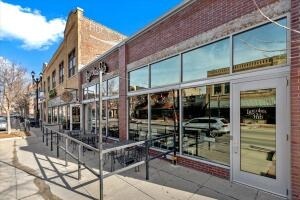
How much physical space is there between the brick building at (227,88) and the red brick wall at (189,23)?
3 cm

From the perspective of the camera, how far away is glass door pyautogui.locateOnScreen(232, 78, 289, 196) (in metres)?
4.96

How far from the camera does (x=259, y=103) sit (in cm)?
539

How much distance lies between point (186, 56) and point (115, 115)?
5653mm

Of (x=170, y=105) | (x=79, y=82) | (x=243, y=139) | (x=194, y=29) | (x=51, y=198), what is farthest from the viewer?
(x=79, y=82)

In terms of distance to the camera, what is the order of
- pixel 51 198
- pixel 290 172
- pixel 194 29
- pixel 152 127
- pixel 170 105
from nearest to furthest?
pixel 290 172 → pixel 51 198 → pixel 194 29 → pixel 170 105 → pixel 152 127

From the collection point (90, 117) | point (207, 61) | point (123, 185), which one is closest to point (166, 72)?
point (207, 61)

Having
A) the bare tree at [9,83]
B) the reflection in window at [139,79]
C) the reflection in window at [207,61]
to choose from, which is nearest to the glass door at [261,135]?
the reflection in window at [207,61]

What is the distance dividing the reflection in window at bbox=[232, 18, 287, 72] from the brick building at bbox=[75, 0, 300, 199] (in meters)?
0.02

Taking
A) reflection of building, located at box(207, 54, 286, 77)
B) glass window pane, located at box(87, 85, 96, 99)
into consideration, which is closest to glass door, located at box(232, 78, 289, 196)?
reflection of building, located at box(207, 54, 286, 77)

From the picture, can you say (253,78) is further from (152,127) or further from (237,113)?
(152,127)

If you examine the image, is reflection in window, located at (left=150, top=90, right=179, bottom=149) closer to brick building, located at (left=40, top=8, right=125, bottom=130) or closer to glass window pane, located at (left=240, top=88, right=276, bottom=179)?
glass window pane, located at (left=240, top=88, right=276, bottom=179)

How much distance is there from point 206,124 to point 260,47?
2525 mm

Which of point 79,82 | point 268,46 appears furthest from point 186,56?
point 79,82

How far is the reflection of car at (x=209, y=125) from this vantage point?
643cm
